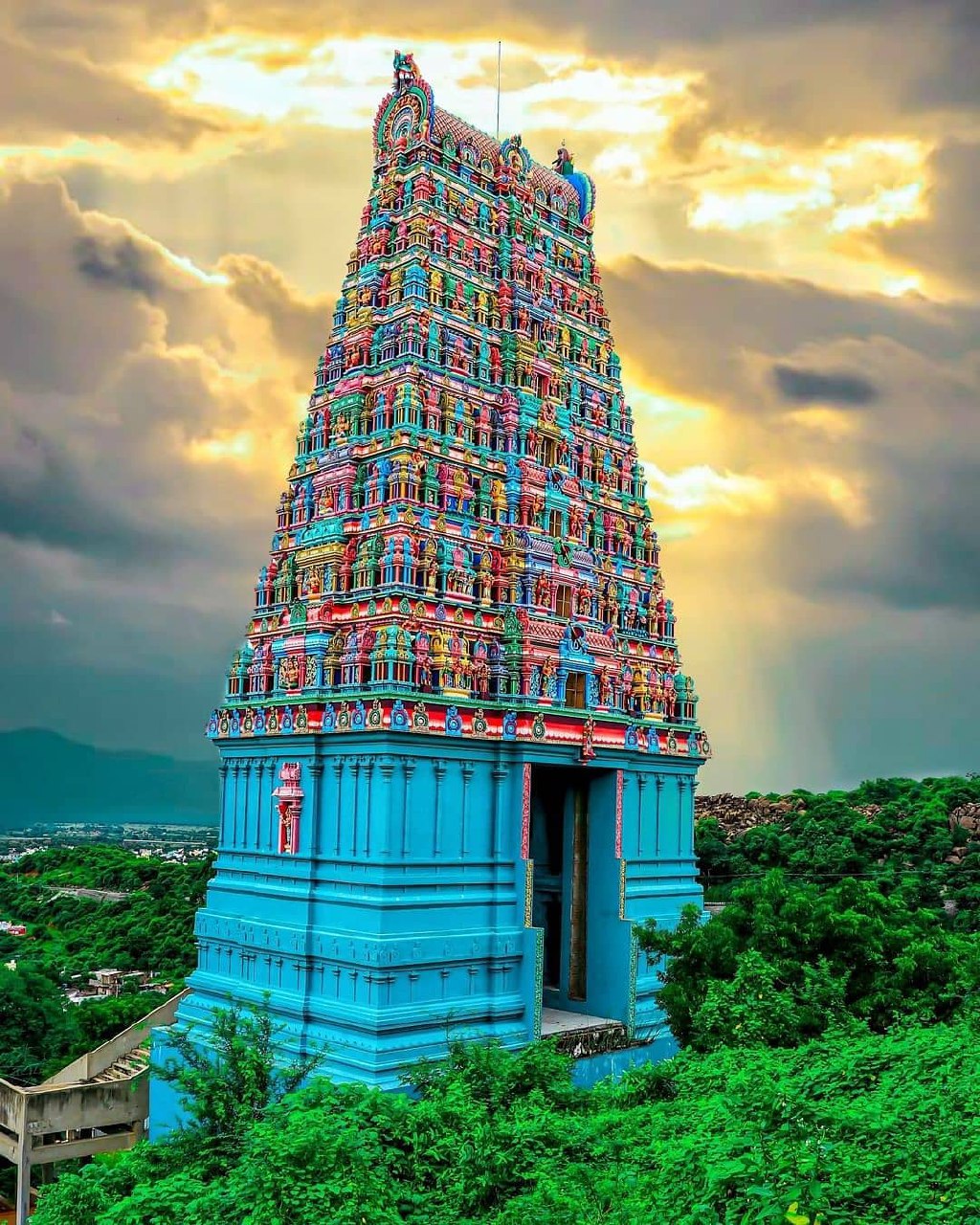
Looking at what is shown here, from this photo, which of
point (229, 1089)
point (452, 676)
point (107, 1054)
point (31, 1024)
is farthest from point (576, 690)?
point (31, 1024)

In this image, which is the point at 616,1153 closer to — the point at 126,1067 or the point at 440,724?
the point at 440,724

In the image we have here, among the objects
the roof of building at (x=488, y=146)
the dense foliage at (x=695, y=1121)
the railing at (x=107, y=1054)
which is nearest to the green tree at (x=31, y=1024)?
the railing at (x=107, y=1054)

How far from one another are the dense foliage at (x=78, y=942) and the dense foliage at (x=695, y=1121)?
68.5ft

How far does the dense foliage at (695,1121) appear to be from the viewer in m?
10.9

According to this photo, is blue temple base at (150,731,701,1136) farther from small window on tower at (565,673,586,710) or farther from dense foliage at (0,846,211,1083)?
Result: dense foliage at (0,846,211,1083)

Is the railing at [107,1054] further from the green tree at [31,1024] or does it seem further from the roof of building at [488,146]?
the roof of building at [488,146]

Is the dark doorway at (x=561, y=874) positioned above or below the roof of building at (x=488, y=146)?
below

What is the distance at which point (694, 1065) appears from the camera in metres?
17.3

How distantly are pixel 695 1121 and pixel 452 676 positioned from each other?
14.3 m

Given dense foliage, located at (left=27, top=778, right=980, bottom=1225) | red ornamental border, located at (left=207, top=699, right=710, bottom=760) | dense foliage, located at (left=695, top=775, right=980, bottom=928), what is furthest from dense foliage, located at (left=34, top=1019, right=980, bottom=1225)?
dense foliage, located at (left=695, top=775, right=980, bottom=928)

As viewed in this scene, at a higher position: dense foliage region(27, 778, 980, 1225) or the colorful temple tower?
the colorful temple tower

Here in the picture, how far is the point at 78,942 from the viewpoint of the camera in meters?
60.8

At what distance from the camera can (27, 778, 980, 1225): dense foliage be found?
1090cm

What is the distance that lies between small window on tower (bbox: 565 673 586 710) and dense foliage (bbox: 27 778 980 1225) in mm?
6409
